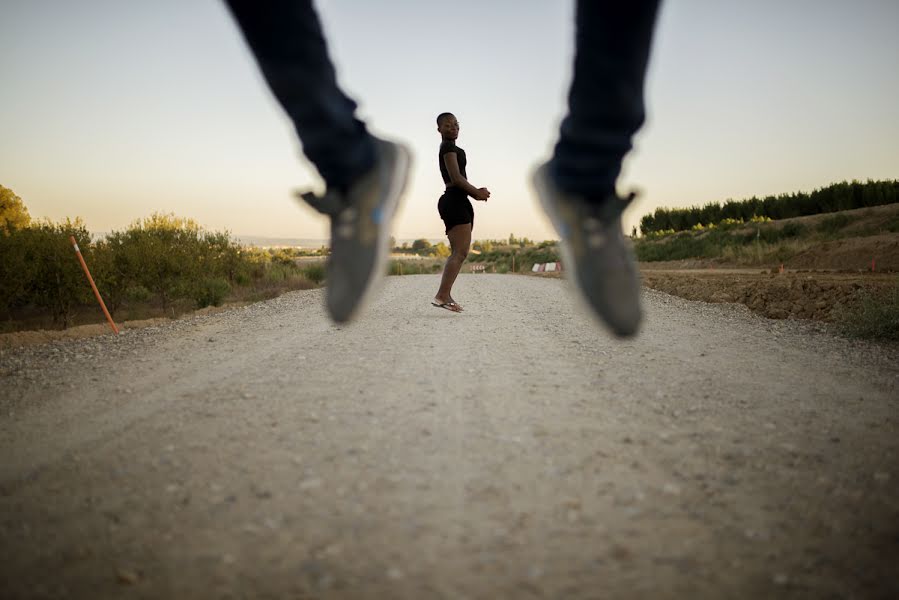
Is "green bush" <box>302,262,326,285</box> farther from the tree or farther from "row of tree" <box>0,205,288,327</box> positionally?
the tree

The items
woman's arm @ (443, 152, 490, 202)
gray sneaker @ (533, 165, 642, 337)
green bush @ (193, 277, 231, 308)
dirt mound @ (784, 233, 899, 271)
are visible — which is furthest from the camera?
dirt mound @ (784, 233, 899, 271)

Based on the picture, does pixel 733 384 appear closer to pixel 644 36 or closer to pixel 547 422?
pixel 547 422

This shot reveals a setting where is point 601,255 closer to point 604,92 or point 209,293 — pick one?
point 604,92

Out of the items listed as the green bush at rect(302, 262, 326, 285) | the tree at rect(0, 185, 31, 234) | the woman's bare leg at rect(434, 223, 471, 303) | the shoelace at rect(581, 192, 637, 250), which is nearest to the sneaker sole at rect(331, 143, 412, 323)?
the shoelace at rect(581, 192, 637, 250)

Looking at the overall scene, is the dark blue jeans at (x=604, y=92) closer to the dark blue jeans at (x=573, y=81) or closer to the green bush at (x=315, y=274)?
the dark blue jeans at (x=573, y=81)

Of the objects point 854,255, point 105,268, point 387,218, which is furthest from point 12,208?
point 854,255

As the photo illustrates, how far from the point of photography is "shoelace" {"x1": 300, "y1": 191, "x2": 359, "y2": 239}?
2262 millimetres

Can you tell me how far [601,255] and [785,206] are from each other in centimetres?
4787

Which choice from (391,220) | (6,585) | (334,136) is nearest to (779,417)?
(391,220)

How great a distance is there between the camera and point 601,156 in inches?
83.7

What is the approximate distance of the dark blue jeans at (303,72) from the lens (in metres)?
1.65

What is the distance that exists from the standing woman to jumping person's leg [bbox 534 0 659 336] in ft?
7.54

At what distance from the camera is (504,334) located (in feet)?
18.0

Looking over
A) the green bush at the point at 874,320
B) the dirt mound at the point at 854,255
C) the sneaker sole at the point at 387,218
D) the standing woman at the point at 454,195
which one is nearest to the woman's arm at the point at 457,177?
the standing woman at the point at 454,195
